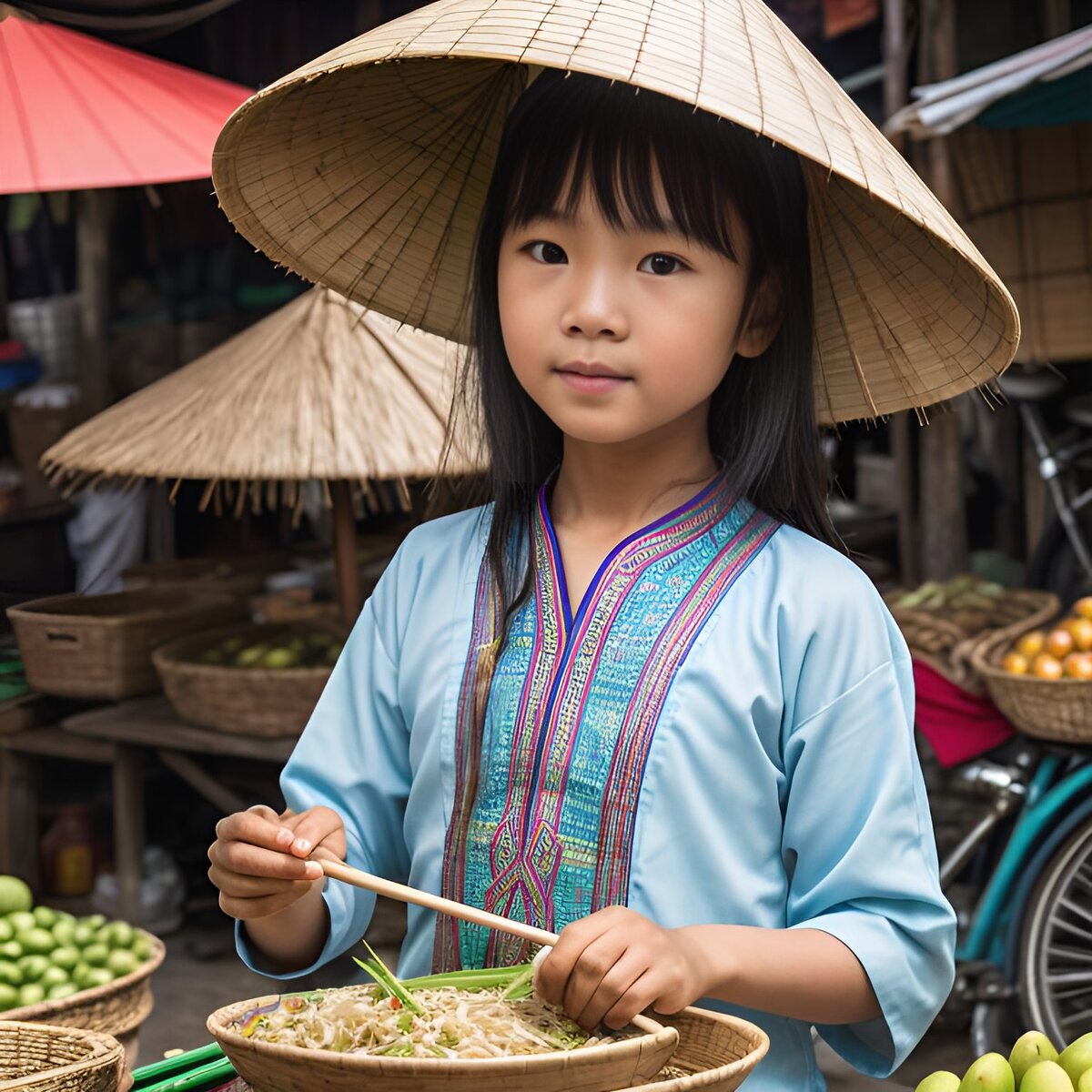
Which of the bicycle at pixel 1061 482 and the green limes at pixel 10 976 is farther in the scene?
the bicycle at pixel 1061 482

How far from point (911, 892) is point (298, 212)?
0.99 metres

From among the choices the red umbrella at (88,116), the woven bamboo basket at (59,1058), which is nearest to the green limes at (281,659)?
the red umbrella at (88,116)

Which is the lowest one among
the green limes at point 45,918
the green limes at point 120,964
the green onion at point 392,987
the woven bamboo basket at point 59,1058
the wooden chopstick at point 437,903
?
the green limes at point 120,964

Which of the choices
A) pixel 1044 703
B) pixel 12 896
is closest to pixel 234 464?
pixel 12 896

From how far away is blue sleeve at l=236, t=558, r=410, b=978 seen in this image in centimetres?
155

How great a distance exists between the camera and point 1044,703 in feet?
11.8

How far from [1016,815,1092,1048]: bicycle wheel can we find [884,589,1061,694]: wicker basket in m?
0.47

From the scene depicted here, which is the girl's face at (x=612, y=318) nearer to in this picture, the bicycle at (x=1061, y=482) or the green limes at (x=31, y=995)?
the green limes at (x=31, y=995)

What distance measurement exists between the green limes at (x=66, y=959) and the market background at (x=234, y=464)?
81cm

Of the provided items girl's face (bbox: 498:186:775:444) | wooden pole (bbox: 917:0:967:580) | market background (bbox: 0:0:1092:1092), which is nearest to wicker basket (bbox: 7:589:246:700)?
market background (bbox: 0:0:1092:1092)

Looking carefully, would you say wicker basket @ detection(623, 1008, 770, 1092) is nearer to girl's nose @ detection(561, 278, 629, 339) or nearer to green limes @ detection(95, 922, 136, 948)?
girl's nose @ detection(561, 278, 629, 339)

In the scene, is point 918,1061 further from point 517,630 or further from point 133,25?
point 133,25

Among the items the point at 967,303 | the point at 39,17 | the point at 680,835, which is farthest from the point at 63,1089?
the point at 39,17

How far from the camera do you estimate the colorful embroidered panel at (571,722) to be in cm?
141
